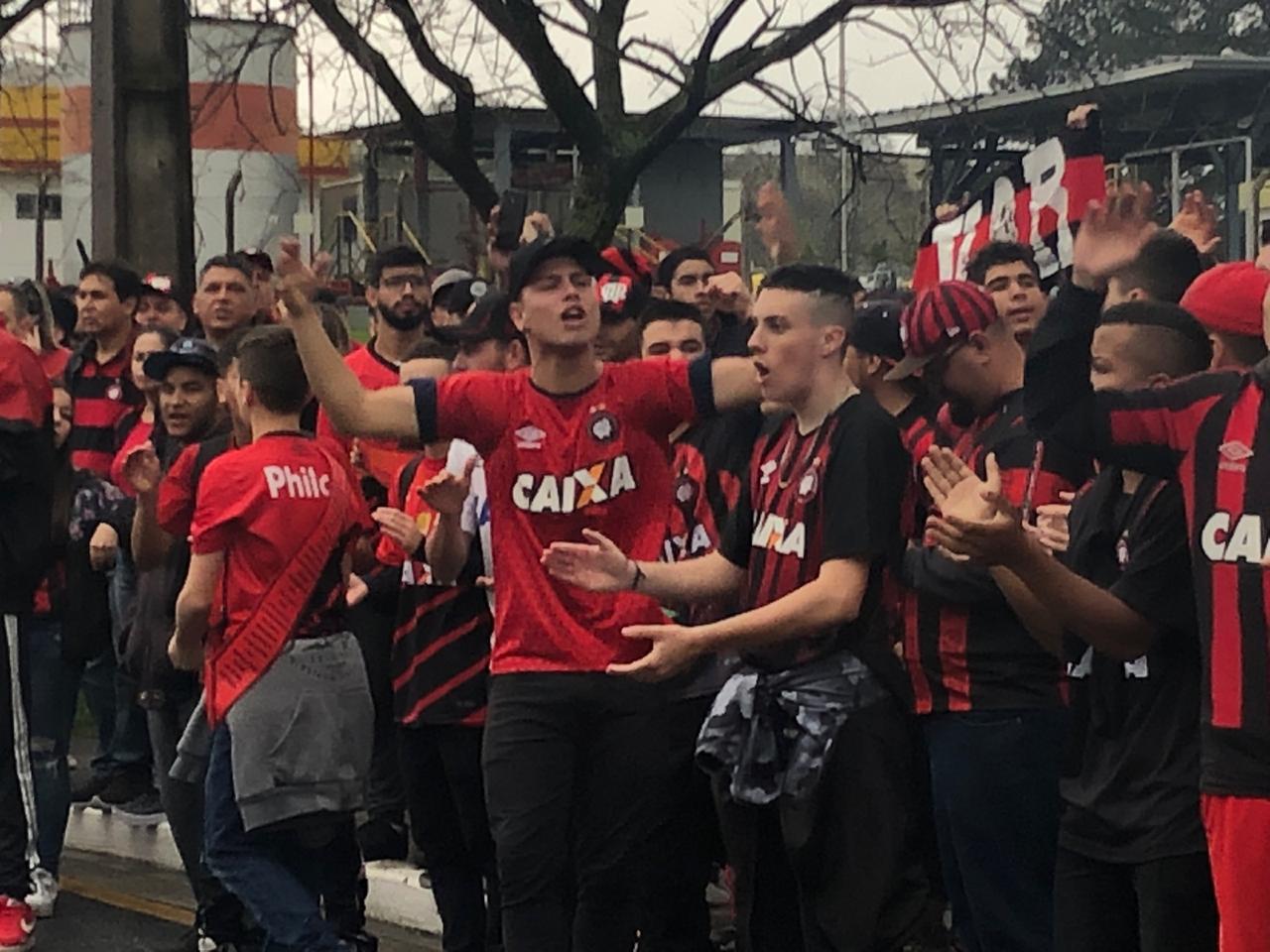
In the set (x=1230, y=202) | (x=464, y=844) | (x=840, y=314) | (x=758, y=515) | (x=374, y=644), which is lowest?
(x=464, y=844)

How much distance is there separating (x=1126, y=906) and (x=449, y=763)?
102 inches

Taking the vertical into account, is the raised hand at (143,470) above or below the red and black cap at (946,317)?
below

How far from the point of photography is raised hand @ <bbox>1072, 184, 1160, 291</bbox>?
4344mm

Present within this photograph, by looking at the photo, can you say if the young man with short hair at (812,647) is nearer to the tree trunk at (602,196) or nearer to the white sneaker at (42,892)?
the white sneaker at (42,892)

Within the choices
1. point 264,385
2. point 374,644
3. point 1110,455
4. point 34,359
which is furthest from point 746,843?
point 34,359

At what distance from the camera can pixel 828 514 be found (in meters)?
5.13

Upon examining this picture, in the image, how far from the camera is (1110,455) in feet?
14.3

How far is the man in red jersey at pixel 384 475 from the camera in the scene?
766 cm

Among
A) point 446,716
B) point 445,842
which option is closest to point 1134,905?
point 446,716

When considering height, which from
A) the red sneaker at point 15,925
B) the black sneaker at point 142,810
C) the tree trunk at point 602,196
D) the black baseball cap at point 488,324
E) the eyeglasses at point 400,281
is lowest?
the red sneaker at point 15,925

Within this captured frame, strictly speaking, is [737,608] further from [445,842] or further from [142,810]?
[142,810]

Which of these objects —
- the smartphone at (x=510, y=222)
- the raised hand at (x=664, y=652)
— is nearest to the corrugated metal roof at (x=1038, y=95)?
the smartphone at (x=510, y=222)

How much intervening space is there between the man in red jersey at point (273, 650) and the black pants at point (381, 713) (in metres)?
1.22

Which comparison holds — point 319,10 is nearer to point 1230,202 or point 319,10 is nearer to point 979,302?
point 979,302
